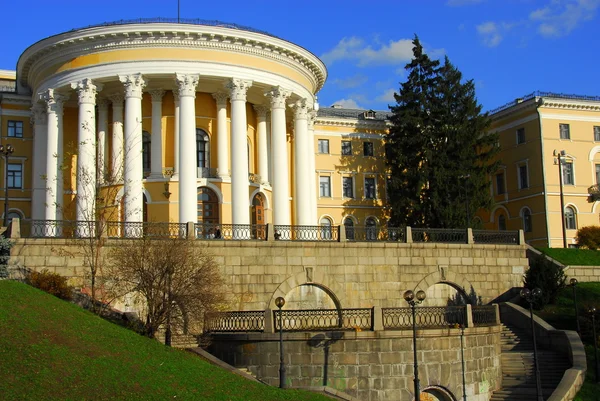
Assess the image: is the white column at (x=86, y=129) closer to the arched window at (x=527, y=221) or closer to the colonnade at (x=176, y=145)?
the colonnade at (x=176, y=145)

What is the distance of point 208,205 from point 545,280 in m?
17.5

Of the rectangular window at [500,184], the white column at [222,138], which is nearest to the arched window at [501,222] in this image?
the rectangular window at [500,184]

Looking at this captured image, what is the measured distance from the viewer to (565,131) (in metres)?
57.7

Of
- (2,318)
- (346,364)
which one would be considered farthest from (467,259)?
(2,318)

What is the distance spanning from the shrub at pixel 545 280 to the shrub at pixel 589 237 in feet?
50.2

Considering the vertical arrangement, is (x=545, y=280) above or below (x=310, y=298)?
above

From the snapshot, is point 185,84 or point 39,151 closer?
point 185,84

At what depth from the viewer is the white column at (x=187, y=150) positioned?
3919 centimetres

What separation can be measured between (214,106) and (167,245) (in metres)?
18.1

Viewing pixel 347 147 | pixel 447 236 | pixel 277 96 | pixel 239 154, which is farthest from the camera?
pixel 347 147

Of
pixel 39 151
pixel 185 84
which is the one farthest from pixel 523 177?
pixel 39 151

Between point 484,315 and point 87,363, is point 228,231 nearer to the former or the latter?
point 484,315

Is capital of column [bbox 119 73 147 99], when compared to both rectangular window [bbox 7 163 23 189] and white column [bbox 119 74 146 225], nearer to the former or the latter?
white column [bbox 119 74 146 225]

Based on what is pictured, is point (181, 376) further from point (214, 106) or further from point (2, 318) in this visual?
point (214, 106)
